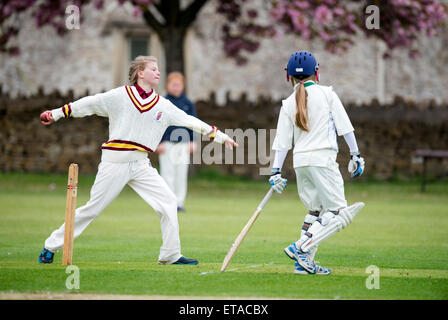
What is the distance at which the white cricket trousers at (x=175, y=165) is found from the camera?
13820 millimetres

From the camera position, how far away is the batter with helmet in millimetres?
7113

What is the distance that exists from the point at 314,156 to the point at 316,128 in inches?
10.3

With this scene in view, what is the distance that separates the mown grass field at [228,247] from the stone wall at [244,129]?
3.25 m

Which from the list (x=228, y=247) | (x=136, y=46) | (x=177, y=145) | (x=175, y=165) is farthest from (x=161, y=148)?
(x=136, y=46)

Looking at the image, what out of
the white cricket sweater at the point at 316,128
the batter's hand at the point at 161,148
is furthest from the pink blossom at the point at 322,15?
the white cricket sweater at the point at 316,128

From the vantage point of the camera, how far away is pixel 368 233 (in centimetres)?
1132

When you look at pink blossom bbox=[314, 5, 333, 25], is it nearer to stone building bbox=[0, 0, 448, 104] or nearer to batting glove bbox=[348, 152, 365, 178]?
stone building bbox=[0, 0, 448, 104]

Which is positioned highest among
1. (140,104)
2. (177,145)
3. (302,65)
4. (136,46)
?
(136,46)

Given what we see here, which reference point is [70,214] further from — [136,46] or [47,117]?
[136,46]

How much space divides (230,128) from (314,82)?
1380 centimetres

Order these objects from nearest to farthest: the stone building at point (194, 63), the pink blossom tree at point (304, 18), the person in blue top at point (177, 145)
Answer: the person in blue top at point (177, 145) < the pink blossom tree at point (304, 18) < the stone building at point (194, 63)

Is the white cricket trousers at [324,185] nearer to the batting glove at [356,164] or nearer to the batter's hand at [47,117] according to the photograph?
the batting glove at [356,164]

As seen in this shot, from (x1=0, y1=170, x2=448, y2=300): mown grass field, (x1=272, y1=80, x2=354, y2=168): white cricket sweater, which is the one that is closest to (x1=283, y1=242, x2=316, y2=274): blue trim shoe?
(x1=0, y1=170, x2=448, y2=300): mown grass field

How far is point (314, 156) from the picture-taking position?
714 cm
